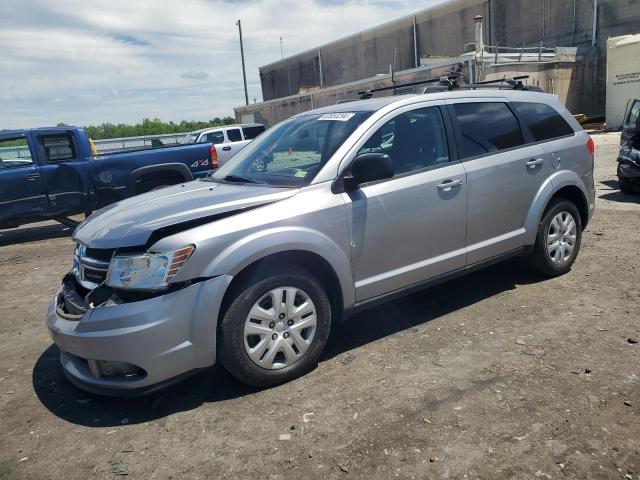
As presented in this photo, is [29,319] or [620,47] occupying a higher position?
[620,47]

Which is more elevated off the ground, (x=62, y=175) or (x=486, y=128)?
(x=486, y=128)

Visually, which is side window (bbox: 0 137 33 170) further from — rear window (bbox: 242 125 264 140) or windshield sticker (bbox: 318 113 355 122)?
rear window (bbox: 242 125 264 140)

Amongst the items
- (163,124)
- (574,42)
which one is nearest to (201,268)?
(574,42)

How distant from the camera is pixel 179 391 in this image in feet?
11.4

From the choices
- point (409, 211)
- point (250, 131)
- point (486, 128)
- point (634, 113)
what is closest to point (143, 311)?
point (409, 211)

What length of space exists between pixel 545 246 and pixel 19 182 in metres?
8.39

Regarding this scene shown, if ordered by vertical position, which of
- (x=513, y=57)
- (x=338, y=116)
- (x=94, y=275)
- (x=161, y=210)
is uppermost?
(x=513, y=57)

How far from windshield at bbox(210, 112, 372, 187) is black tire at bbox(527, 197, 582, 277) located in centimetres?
211

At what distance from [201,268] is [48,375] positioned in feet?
5.76

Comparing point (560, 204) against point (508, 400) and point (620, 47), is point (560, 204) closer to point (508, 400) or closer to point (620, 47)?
point (508, 400)

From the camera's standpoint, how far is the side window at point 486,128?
4352mm

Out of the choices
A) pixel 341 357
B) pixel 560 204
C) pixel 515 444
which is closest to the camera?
pixel 515 444

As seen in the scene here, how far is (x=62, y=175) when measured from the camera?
9.26 metres

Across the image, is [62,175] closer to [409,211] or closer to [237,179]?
[237,179]
